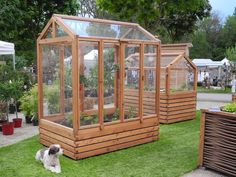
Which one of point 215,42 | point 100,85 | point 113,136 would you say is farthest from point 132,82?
point 215,42

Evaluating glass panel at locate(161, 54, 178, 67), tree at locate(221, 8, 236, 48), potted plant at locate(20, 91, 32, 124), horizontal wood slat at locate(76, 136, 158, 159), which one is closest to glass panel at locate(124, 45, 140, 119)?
horizontal wood slat at locate(76, 136, 158, 159)

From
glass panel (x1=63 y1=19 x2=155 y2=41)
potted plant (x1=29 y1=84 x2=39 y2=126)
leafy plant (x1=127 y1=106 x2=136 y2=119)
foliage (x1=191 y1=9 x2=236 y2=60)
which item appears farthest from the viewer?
foliage (x1=191 y1=9 x2=236 y2=60)

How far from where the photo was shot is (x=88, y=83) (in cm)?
590

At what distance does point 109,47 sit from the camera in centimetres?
627

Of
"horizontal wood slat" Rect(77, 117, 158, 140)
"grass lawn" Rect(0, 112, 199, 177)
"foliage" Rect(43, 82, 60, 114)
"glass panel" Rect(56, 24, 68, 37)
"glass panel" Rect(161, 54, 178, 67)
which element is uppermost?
"glass panel" Rect(56, 24, 68, 37)

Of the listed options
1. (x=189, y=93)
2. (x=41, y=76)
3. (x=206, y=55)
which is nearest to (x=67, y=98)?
(x=41, y=76)

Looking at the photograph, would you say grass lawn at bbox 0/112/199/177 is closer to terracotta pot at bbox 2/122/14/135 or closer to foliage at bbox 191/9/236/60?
terracotta pot at bbox 2/122/14/135

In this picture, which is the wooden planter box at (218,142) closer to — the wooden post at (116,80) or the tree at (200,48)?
the wooden post at (116,80)

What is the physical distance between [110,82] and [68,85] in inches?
32.1

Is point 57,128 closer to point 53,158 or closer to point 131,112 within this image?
point 53,158

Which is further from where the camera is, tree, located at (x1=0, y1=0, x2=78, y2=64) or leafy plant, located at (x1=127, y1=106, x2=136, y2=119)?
tree, located at (x1=0, y1=0, x2=78, y2=64)

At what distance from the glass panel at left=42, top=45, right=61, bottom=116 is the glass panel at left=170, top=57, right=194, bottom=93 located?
3.90 metres

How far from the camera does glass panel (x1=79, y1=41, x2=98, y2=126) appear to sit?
231 inches

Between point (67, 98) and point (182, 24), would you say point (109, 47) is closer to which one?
→ point (67, 98)
